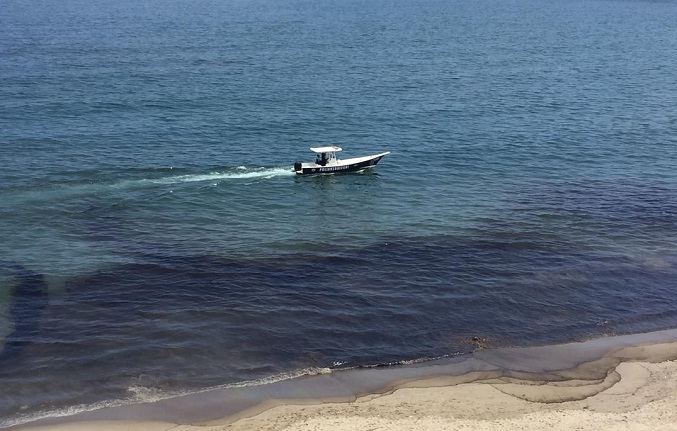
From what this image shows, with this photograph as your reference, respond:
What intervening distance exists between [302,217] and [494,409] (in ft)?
110

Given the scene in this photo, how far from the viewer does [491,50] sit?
155m

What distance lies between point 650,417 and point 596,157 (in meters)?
54.4

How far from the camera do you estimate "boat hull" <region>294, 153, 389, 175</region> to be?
80125 millimetres

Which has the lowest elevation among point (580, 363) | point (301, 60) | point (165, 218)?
point (580, 363)

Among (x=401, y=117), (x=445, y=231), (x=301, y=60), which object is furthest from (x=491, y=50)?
(x=445, y=231)

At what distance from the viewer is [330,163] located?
81125 millimetres

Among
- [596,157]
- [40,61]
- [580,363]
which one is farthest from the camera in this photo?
[40,61]

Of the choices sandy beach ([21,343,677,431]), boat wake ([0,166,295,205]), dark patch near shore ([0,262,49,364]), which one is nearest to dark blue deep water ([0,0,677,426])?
dark patch near shore ([0,262,49,364])

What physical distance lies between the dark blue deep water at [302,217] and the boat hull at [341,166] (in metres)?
1.10

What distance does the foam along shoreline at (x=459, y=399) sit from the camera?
38125mm

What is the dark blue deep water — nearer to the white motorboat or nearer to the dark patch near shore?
the dark patch near shore

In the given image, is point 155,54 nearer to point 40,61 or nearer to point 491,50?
point 40,61

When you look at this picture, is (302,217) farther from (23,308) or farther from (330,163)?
(23,308)

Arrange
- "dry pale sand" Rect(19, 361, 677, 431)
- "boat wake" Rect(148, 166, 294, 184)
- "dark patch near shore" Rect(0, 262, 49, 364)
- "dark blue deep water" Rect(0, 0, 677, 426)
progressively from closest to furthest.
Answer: "dry pale sand" Rect(19, 361, 677, 431) < "dark patch near shore" Rect(0, 262, 49, 364) < "dark blue deep water" Rect(0, 0, 677, 426) < "boat wake" Rect(148, 166, 294, 184)
